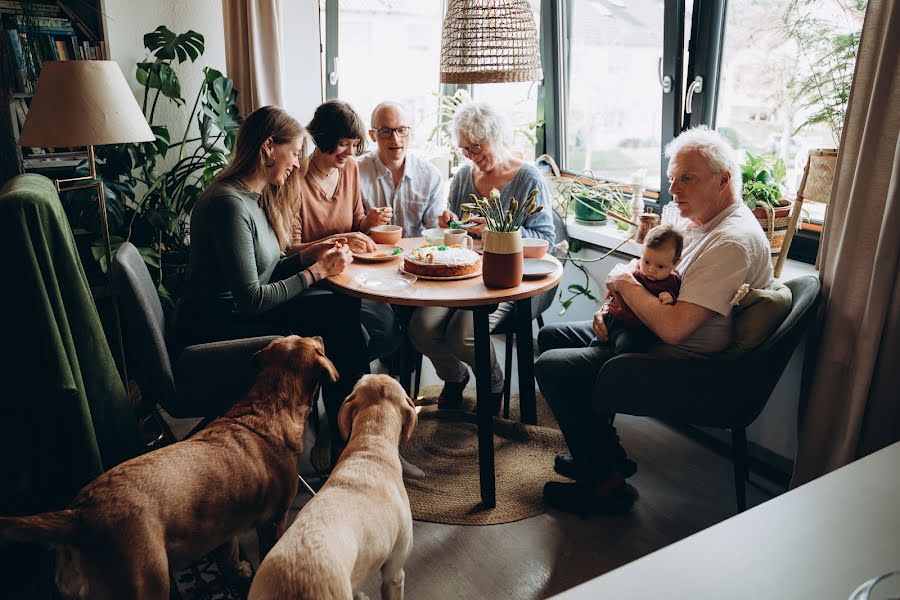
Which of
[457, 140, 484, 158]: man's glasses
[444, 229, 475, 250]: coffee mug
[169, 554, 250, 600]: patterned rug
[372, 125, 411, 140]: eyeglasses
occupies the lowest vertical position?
[169, 554, 250, 600]: patterned rug

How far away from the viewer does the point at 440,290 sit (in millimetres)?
2146

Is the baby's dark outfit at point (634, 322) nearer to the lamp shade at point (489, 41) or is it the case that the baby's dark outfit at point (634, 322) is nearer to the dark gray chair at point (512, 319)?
the dark gray chair at point (512, 319)

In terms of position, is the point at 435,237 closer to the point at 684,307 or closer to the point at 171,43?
the point at 684,307

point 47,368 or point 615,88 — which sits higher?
point 615,88

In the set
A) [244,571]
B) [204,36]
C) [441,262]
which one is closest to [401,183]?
[441,262]

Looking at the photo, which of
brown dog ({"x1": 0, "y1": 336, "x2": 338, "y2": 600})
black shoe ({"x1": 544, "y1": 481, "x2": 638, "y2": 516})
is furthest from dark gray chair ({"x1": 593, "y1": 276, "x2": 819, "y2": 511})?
brown dog ({"x1": 0, "y1": 336, "x2": 338, "y2": 600})

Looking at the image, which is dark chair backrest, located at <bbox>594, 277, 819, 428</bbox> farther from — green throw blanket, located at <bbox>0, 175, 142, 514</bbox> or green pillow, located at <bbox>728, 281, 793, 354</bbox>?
green throw blanket, located at <bbox>0, 175, 142, 514</bbox>

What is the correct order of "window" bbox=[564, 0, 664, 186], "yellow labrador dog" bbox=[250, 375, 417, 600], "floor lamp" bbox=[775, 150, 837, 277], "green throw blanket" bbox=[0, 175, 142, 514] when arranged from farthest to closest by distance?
"window" bbox=[564, 0, 664, 186], "floor lamp" bbox=[775, 150, 837, 277], "green throw blanket" bbox=[0, 175, 142, 514], "yellow labrador dog" bbox=[250, 375, 417, 600]

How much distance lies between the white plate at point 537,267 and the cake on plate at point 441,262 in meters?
0.17

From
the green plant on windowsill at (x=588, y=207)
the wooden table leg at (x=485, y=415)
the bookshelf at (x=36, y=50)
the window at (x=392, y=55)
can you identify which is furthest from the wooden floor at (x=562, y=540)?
the window at (x=392, y=55)

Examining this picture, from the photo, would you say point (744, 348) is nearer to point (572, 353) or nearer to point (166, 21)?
point (572, 353)

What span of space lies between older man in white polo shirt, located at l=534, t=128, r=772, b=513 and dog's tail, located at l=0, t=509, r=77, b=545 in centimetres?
138

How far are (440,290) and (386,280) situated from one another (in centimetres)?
21

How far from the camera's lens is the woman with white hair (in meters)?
2.79
